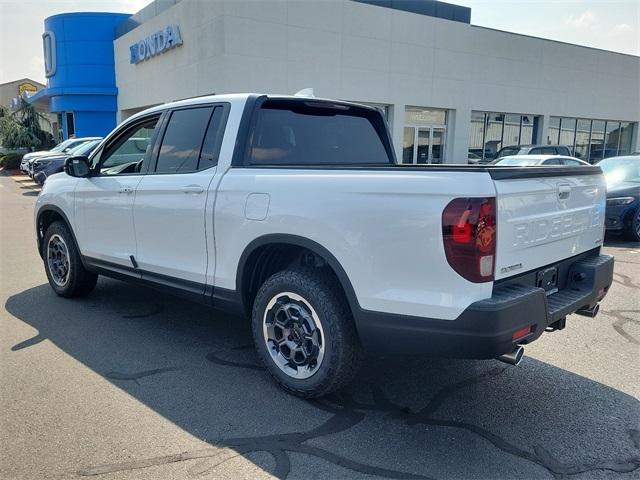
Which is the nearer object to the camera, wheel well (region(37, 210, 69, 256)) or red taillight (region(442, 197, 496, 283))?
red taillight (region(442, 197, 496, 283))

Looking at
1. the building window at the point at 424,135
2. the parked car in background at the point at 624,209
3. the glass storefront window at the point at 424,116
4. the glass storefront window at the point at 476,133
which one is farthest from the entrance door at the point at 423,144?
the parked car in background at the point at 624,209

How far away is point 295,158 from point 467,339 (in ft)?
6.75

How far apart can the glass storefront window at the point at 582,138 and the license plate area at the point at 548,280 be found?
27654 millimetres

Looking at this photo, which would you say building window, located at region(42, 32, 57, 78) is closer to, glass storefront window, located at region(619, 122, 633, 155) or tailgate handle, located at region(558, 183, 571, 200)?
tailgate handle, located at region(558, 183, 571, 200)

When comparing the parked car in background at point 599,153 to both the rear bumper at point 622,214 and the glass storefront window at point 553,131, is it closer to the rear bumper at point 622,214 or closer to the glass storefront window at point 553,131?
the glass storefront window at point 553,131

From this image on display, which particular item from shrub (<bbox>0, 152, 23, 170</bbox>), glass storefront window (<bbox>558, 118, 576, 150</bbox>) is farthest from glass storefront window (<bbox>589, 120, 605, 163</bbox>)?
shrub (<bbox>0, 152, 23, 170</bbox>)

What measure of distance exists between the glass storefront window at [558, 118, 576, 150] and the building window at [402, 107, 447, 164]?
333 inches

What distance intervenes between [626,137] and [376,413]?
113ft

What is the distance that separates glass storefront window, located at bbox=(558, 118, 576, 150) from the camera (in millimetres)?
26984

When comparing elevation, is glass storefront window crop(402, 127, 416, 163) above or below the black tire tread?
above

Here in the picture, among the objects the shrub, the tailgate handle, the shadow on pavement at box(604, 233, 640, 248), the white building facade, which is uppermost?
the white building facade

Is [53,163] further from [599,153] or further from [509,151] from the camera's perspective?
[599,153]

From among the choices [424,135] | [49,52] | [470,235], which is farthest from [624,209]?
[49,52]

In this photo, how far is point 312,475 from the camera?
265 centimetres
